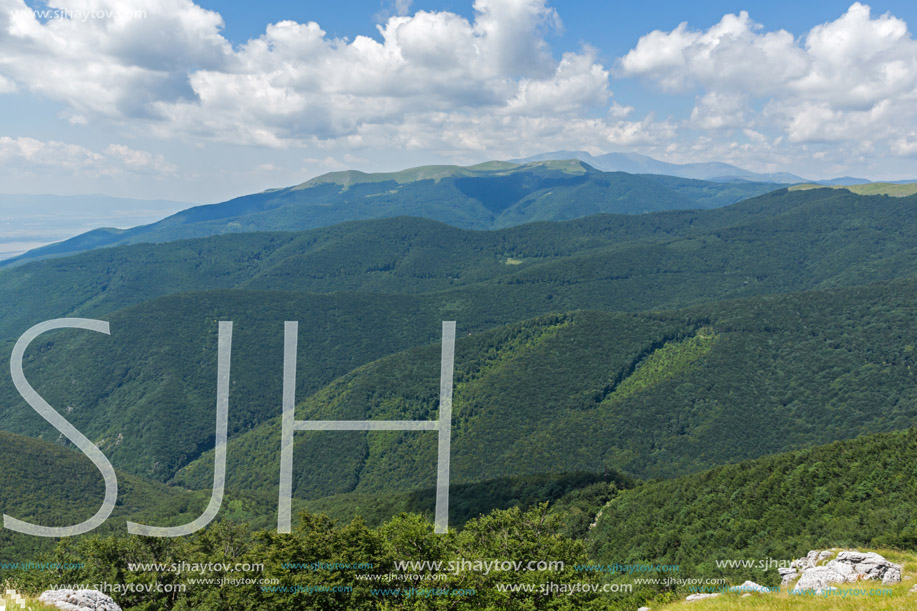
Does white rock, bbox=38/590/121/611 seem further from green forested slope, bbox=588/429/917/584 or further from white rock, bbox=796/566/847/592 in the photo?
green forested slope, bbox=588/429/917/584

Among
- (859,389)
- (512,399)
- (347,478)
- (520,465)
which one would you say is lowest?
(347,478)

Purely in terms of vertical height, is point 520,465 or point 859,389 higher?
point 859,389

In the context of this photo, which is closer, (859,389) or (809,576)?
(809,576)

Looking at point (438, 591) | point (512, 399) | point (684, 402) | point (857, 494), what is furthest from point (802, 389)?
point (438, 591)

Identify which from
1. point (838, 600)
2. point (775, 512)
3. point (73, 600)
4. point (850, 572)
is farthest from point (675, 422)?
point (73, 600)

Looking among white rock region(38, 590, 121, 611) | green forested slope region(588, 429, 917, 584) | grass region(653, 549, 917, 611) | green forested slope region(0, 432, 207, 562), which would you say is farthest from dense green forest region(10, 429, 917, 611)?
green forested slope region(0, 432, 207, 562)

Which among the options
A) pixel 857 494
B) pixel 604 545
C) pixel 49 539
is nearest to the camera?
pixel 857 494

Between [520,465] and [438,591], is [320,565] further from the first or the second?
[520,465]

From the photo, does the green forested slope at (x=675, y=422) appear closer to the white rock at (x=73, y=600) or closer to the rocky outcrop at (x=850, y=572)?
the rocky outcrop at (x=850, y=572)
